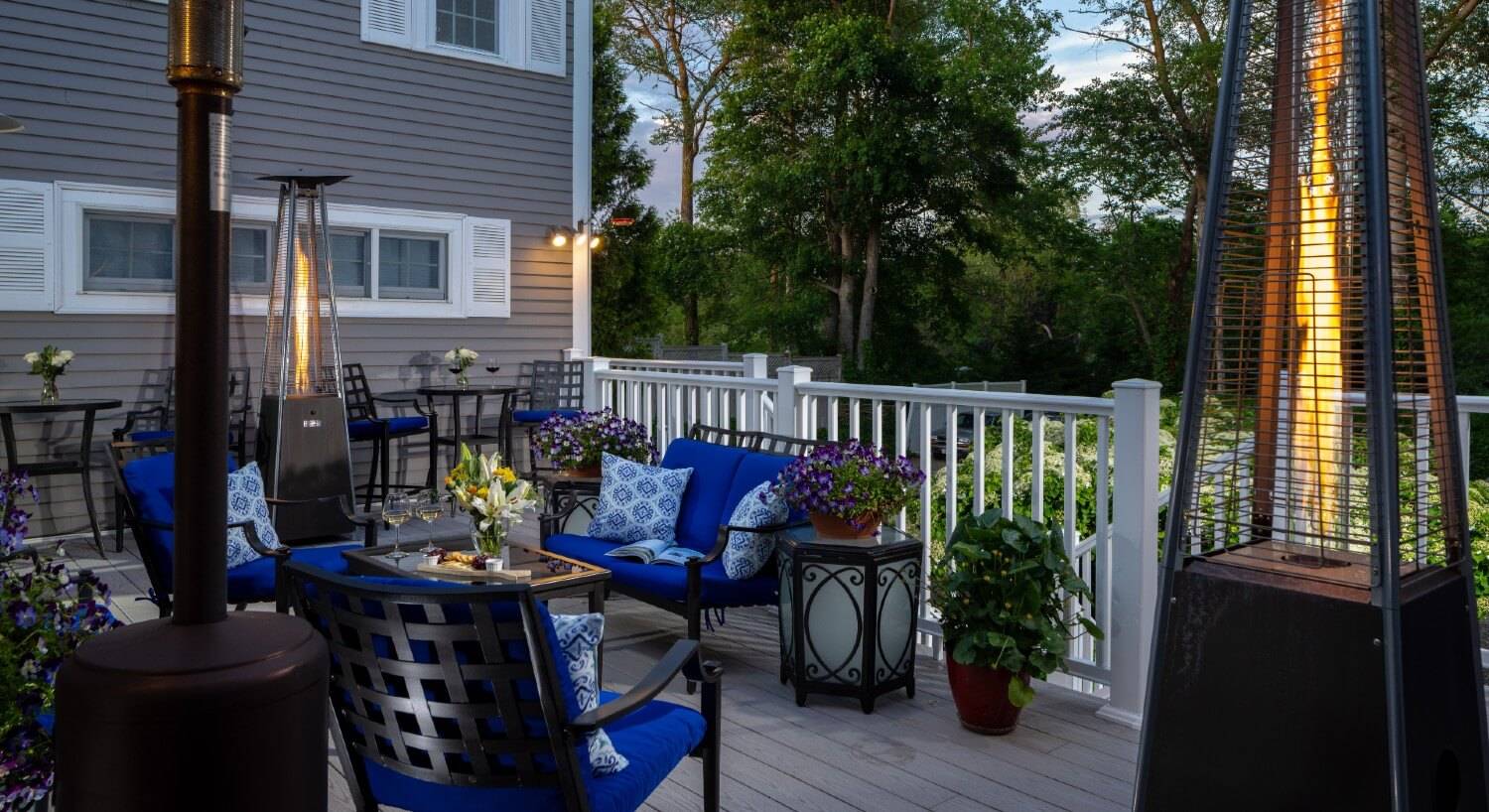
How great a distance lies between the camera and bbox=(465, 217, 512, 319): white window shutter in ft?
27.9


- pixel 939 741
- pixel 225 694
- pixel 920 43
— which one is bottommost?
pixel 939 741

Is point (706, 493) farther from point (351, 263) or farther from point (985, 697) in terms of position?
point (351, 263)

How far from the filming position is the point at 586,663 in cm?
211

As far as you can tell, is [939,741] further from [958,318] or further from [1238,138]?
[958,318]

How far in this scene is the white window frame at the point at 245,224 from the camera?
22.5 ft

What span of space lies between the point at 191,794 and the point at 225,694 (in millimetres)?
117

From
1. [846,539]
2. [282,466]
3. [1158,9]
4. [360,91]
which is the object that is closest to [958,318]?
[1158,9]

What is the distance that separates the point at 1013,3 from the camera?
20203 mm

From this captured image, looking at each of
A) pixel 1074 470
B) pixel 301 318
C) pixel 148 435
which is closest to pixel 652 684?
pixel 1074 470

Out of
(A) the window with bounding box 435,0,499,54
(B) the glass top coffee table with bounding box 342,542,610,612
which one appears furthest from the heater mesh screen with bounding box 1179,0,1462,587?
(A) the window with bounding box 435,0,499,54

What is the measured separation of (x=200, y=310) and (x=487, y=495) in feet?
7.45

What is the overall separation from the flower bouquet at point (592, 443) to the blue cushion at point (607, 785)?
103 inches

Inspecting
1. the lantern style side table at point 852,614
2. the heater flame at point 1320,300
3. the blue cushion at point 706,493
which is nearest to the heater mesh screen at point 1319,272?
the heater flame at point 1320,300

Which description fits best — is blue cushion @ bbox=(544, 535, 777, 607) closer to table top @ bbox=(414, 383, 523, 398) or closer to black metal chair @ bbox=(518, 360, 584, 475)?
table top @ bbox=(414, 383, 523, 398)
